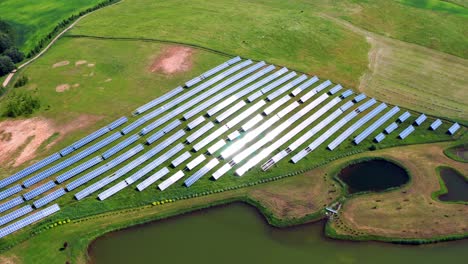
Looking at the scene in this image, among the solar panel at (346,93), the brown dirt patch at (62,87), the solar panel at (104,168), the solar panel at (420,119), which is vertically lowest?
the solar panel at (420,119)

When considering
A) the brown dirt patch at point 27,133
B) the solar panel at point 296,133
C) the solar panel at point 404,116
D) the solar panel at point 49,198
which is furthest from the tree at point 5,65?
the solar panel at point 404,116

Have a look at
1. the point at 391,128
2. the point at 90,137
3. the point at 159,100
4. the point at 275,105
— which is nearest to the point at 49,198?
the point at 90,137

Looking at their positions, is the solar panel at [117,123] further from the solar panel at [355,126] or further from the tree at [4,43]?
the tree at [4,43]

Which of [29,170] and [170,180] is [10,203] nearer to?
[29,170]

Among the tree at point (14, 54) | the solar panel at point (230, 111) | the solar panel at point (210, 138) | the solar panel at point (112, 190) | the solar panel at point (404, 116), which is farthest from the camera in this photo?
the tree at point (14, 54)

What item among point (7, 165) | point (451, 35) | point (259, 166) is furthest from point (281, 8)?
point (7, 165)

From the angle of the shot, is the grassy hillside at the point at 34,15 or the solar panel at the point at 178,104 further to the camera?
the grassy hillside at the point at 34,15

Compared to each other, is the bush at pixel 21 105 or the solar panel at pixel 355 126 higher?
the bush at pixel 21 105

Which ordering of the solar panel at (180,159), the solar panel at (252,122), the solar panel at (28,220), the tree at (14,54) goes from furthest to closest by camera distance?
the tree at (14,54)
the solar panel at (252,122)
the solar panel at (180,159)
the solar panel at (28,220)
